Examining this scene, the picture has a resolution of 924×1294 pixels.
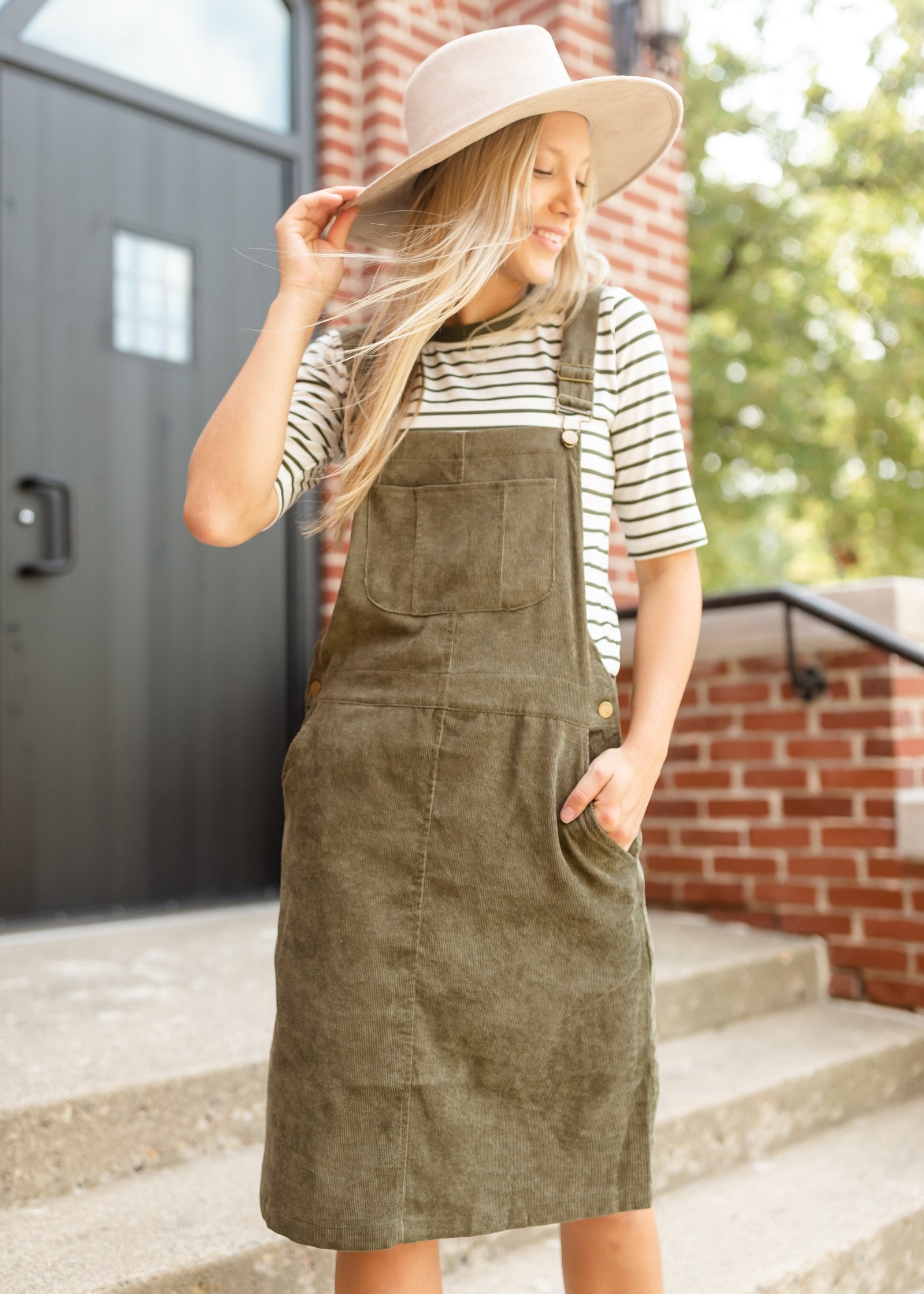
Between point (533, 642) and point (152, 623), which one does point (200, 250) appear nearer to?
point (152, 623)

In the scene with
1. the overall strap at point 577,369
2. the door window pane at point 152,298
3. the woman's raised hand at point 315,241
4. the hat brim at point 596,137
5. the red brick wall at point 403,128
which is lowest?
the overall strap at point 577,369

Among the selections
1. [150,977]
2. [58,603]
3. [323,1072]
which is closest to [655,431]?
[323,1072]

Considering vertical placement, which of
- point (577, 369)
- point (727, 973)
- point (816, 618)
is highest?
point (577, 369)

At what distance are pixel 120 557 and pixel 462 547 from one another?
239 centimetres

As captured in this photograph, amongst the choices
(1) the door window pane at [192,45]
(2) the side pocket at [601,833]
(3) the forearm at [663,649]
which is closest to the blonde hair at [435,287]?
(3) the forearm at [663,649]

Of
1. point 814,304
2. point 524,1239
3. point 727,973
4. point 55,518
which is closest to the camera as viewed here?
point 524,1239

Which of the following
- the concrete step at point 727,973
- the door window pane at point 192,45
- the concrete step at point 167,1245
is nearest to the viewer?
the concrete step at point 167,1245

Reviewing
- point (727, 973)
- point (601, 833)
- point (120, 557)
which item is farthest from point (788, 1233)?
point (120, 557)

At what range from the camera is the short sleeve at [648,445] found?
1531 millimetres

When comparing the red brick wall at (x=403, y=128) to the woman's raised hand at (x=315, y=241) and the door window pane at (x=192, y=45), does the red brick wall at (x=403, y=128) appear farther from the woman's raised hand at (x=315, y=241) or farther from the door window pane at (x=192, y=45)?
the woman's raised hand at (x=315, y=241)

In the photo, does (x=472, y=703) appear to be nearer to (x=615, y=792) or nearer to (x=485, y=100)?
(x=615, y=792)

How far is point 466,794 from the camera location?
4.47 feet

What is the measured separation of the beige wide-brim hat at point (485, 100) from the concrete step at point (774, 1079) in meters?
1.88

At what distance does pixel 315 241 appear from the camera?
151cm
